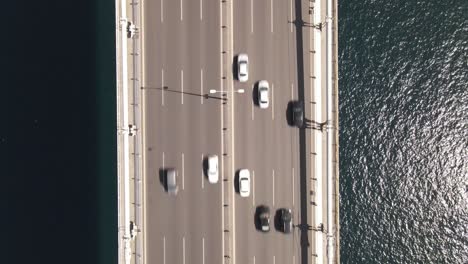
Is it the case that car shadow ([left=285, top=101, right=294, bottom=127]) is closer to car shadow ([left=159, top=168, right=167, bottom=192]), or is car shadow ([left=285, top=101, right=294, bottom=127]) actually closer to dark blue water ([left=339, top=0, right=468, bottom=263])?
car shadow ([left=159, top=168, right=167, bottom=192])

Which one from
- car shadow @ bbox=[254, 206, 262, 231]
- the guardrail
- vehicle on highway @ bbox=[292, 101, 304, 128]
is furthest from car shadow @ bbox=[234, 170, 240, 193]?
the guardrail

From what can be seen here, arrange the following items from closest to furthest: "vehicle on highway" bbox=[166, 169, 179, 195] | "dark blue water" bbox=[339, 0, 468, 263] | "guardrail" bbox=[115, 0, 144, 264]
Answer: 1. "guardrail" bbox=[115, 0, 144, 264]
2. "vehicle on highway" bbox=[166, 169, 179, 195]
3. "dark blue water" bbox=[339, 0, 468, 263]

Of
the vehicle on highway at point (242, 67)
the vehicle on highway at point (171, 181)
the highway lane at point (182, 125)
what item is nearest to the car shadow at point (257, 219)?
the highway lane at point (182, 125)

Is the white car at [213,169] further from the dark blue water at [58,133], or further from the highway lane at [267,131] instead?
the dark blue water at [58,133]

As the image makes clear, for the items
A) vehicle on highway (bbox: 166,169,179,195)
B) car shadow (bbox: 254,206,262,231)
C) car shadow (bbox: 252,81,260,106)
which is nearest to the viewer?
vehicle on highway (bbox: 166,169,179,195)

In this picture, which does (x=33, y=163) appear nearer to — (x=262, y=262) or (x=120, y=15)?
(x=120, y=15)
